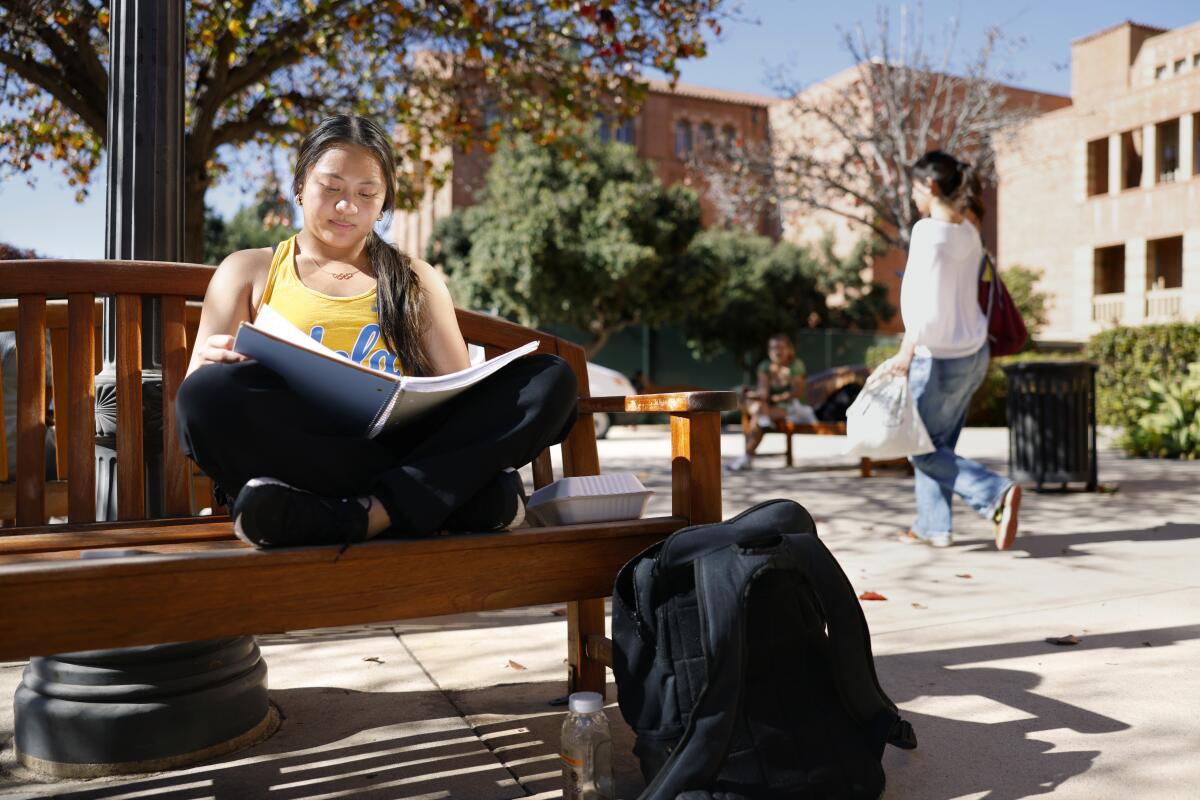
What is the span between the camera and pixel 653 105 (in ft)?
139

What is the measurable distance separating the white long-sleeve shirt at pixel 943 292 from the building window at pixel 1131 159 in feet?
97.4

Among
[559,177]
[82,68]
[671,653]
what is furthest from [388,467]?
[559,177]

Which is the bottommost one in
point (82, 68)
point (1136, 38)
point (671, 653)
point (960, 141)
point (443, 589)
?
point (671, 653)

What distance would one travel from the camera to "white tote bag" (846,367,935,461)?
5094 millimetres

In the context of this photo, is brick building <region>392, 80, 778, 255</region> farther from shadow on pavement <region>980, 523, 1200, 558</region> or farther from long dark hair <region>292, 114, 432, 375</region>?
long dark hair <region>292, 114, 432, 375</region>

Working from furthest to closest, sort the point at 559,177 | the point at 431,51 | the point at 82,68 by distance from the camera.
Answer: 1. the point at 559,177
2. the point at 431,51
3. the point at 82,68

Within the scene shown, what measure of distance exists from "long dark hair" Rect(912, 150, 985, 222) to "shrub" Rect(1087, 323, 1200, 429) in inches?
302

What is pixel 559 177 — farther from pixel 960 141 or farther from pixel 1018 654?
pixel 1018 654

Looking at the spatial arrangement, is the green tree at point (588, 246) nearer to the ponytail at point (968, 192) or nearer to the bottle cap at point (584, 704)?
the ponytail at point (968, 192)

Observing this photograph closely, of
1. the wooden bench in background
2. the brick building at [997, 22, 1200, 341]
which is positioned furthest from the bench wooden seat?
the brick building at [997, 22, 1200, 341]

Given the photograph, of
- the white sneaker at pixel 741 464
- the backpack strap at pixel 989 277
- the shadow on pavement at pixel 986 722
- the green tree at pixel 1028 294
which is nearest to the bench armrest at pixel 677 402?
the shadow on pavement at pixel 986 722

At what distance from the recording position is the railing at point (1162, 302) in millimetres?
28531

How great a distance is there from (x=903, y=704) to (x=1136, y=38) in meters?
37.5

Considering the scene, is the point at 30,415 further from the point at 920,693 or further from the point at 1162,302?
the point at 1162,302
